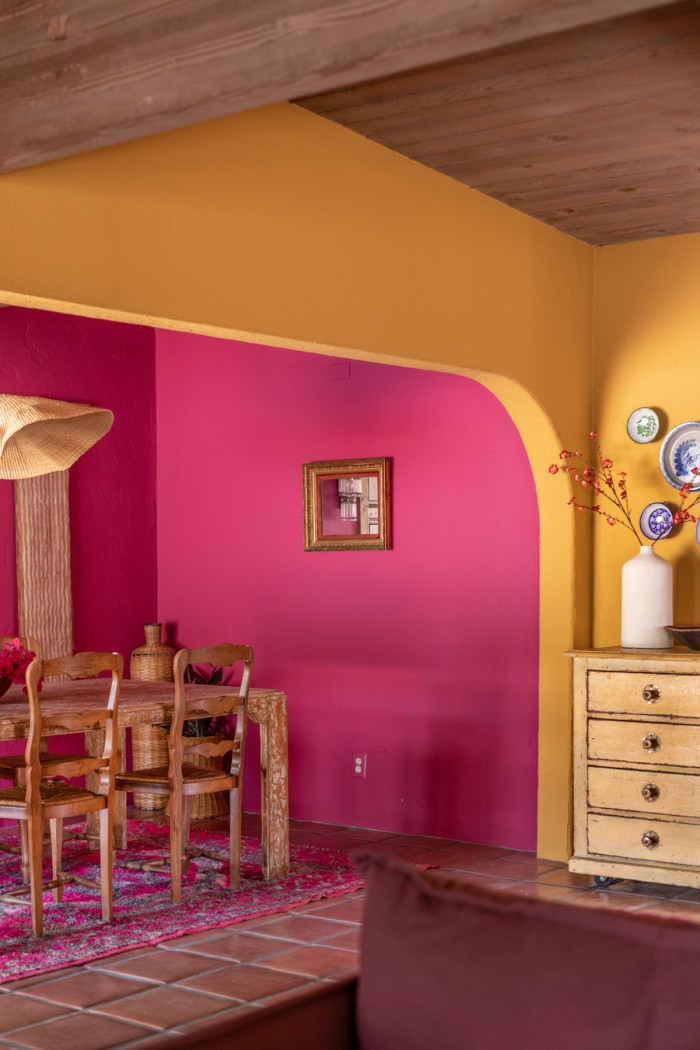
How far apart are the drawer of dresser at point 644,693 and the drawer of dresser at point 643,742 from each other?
0.05 m

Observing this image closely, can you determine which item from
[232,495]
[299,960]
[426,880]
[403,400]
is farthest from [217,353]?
[426,880]

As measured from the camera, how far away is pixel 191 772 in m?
5.01

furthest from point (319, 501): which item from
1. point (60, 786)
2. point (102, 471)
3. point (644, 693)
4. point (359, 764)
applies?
point (60, 786)

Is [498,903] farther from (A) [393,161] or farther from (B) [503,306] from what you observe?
(B) [503,306]

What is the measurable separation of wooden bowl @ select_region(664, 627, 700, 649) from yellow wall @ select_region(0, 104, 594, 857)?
Answer: 532 millimetres

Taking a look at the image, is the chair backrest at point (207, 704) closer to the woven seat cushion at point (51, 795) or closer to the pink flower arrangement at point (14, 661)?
the woven seat cushion at point (51, 795)

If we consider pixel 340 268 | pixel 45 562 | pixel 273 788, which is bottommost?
pixel 273 788

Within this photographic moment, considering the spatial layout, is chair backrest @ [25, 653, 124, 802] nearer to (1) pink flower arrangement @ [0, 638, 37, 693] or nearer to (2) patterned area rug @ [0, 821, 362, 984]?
(1) pink flower arrangement @ [0, 638, 37, 693]

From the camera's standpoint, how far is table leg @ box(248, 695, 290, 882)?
512cm

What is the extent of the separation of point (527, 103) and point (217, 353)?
10.7ft

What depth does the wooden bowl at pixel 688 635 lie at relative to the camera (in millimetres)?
4938

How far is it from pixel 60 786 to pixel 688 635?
98.0 inches

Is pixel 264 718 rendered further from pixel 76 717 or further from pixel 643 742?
pixel 643 742

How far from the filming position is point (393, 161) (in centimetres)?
441
